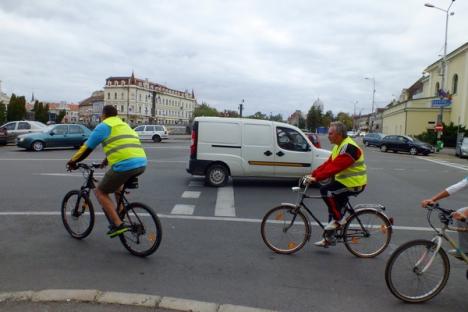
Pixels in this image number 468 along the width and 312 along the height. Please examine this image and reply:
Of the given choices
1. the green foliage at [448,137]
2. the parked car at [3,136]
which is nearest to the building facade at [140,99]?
the green foliage at [448,137]

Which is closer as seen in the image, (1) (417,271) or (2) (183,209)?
(1) (417,271)

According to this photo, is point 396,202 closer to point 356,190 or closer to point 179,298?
point 356,190

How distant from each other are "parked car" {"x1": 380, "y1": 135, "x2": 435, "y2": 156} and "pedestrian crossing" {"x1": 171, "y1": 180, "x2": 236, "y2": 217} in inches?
970

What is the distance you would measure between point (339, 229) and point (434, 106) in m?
43.5

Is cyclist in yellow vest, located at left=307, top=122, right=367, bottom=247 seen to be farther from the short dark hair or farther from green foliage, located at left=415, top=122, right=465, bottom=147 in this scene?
green foliage, located at left=415, top=122, right=465, bottom=147

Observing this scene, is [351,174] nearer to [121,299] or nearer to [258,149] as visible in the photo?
[121,299]

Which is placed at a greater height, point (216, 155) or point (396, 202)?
point (216, 155)

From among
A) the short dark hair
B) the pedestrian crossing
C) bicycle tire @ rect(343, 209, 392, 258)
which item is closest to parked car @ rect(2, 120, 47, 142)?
the pedestrian crossing

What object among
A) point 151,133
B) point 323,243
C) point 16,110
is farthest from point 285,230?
point 16,110

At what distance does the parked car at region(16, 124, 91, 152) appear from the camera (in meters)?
22.0

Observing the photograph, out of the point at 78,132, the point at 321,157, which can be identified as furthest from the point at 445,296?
the point at 78,132

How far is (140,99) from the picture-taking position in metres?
134

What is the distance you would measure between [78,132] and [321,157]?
1637 cm

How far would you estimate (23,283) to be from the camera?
4.37 m
